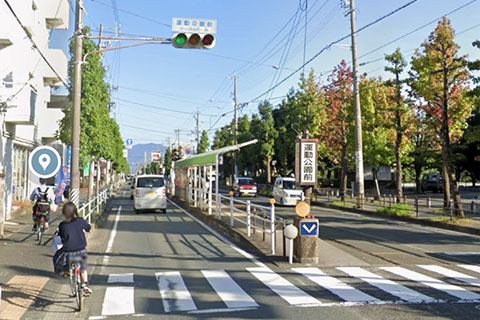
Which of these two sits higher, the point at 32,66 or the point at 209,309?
the point at 32,66

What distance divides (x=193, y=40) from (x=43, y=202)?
6.23 m

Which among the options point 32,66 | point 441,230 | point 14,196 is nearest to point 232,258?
point 441,230

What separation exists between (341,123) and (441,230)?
17510 mm

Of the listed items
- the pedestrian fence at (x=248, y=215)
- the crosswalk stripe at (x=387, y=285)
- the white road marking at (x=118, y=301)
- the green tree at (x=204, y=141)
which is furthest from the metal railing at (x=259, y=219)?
the green tree at (x=204, y=141)

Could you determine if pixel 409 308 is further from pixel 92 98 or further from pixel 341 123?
pixel 341 123

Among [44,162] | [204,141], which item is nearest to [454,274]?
[44,162]

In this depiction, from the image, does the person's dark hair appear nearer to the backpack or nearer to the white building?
the backpack

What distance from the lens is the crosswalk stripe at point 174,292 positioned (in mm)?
6879

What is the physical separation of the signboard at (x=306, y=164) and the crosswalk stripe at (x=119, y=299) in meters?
5.11

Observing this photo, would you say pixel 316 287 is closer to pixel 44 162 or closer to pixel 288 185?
pixel 44 162

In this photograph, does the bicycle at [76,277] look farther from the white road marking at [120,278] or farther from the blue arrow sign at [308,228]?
the blue arrow sign at [308,228]

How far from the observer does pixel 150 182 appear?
933 inches

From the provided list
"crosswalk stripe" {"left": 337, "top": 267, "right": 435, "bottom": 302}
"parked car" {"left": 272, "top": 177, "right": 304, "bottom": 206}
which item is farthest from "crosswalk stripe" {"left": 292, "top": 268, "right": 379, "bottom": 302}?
"parked car" {"left": 272, "top": 177, "right": 304, "bottom": 206}

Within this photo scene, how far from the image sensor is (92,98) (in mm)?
22875
